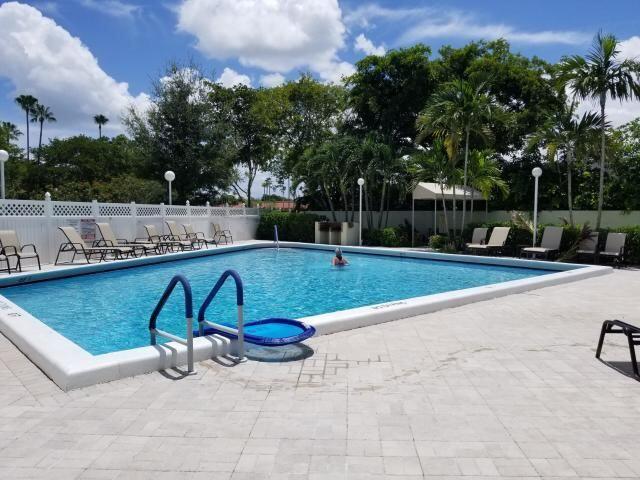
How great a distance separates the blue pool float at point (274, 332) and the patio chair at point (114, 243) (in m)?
9.98

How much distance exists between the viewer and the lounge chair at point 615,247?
13.0m

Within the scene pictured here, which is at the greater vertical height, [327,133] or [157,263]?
[327,133]

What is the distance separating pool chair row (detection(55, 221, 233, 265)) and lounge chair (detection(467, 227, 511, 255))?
9.99m

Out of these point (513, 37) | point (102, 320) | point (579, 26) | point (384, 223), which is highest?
point (513, 37)

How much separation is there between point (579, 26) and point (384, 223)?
1128 cm

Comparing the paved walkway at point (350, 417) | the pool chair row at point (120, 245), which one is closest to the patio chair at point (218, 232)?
the pool chair row at point (120, 245)

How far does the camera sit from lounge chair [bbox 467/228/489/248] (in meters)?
16.1

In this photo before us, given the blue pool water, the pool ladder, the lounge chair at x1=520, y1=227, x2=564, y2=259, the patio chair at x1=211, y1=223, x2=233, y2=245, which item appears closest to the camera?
the pool ladder

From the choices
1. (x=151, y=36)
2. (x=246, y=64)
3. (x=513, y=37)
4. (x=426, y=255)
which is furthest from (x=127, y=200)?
(x=513, y=37)

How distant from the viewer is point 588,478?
2553 millimetres

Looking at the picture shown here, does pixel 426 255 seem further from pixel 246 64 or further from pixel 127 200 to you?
pixel 246 64

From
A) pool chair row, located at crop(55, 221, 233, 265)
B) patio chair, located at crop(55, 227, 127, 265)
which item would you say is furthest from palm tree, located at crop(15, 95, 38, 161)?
patio chair, located at crop(55, 227, 127, 265)

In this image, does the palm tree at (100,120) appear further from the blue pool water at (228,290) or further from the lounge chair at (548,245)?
the lounge chair at (548,245)

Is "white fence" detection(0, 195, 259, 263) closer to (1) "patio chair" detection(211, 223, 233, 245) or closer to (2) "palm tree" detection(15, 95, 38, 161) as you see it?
(1) "patio chair" detection(211, 223, 233, 245)
